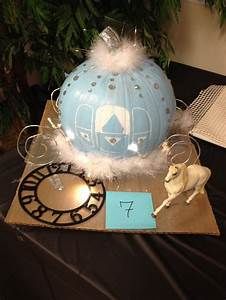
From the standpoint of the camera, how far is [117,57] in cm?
69

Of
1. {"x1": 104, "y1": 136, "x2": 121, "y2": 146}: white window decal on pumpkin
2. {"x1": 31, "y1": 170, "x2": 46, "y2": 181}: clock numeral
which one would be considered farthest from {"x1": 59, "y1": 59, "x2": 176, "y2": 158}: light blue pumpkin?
{"x1": 31, "y1": 170, "x2": 46, "y2": 181}: clock numeral

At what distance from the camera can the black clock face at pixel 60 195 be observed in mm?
677

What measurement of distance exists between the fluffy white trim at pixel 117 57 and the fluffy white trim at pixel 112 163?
0.20 metres

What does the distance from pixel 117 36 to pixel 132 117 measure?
182mm

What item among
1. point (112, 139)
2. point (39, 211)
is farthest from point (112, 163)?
point (39, 211)

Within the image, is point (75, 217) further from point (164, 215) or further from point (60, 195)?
point (164, 215)

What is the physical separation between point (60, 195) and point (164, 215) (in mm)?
218

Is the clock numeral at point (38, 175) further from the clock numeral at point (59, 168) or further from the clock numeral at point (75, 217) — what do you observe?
the clock numeral at point (75, 217)

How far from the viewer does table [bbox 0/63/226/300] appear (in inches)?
23.4

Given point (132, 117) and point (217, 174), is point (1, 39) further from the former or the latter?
point (217, 174)

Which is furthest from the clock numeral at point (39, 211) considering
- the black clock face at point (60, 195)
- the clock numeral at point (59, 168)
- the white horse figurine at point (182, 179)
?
the white horse figurine at point (182, 179)

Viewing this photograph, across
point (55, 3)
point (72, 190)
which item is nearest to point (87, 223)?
point (72, 190)

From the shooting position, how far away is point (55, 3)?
1130mm

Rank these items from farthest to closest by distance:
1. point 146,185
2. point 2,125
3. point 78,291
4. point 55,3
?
point 2,125 < point 55,3 < point 146,185 < point 78,291
